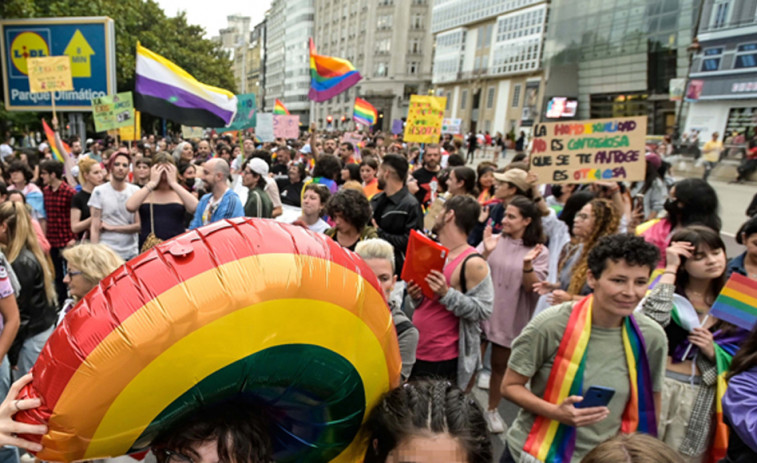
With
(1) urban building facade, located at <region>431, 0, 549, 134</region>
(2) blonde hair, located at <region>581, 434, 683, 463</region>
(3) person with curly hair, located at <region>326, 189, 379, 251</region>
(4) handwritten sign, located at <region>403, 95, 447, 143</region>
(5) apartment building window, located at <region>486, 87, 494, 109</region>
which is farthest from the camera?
(5) apartment building window, located at <region>486, 87, 494, 109</region>

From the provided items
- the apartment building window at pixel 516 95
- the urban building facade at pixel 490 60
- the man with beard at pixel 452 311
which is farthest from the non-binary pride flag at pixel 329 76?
the apartment building window at pixel 516 95

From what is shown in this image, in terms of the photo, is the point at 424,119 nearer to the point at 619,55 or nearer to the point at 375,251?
the point at 375,251

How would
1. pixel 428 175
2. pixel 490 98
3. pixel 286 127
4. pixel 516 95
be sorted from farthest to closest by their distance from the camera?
pixel 490 98 < pixel 516 95 < pixel 286 127 < pixel 428 175

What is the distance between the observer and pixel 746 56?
2144 cm

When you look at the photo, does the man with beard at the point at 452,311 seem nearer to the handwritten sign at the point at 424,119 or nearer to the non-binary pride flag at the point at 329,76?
the handwritten sign at the point at 424,119

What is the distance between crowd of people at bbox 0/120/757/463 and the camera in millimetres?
1296

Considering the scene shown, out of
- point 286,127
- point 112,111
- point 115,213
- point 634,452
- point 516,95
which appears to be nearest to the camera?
point 634,452

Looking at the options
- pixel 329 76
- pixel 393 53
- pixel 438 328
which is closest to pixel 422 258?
pixel 438 328

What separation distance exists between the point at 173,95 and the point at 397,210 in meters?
4.50

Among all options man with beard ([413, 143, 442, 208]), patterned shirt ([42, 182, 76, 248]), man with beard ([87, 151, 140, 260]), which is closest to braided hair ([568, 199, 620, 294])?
man with beard ([413, 143, 442, 208])

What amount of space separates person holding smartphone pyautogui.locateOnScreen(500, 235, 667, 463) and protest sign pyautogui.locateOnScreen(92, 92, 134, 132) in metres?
9.11

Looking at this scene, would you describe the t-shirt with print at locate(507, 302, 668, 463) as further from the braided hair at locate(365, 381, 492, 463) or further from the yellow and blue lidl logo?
the yellow and blue lidl logo

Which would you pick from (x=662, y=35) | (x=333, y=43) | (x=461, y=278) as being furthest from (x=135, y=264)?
(x=333, y=43)

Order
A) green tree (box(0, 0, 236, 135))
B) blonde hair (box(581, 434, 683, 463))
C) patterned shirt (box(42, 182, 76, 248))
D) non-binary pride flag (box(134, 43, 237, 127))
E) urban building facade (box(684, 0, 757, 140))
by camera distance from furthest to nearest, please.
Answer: urban building facade (box(684, 0, 757, 140)) → green tree (box(0, 0, 236, 135)) → non-binary pride flag (box(134, 43, 237, 127)) → patterned shirt (box(42, 182, 76, 248)) → blonde hair (box(581, 434, 683, 463))
